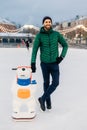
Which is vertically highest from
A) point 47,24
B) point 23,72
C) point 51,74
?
point 47,24

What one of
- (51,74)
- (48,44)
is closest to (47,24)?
(48,44)

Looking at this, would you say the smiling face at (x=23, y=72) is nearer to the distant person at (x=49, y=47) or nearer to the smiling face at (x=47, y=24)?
the distant person at (x=49, y=47)

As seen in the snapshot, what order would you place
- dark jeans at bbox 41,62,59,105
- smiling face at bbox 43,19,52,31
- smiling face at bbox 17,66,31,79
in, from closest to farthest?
smiling face at bbox 17,66,31,79, smiling face at bbox 43,19,52,31, dark jeans at bbox 41,62,59,105

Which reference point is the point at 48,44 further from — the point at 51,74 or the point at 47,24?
the point at 51,74

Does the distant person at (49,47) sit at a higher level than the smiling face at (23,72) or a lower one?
higher

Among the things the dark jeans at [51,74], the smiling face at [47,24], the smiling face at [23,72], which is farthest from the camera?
the dark jeans at [51,74]

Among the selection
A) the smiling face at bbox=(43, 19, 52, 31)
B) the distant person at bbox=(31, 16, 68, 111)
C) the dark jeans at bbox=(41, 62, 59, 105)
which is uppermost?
the smiling face at bbox=(43, 19, 52, 31)

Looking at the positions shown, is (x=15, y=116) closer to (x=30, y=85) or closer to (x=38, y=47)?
(x=30, y=85)

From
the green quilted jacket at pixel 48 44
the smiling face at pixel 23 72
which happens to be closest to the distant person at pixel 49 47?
the green quilted jacket at pixel 48 44

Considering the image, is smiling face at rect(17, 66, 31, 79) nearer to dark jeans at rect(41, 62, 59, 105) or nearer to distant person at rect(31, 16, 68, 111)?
distant person at rect(31, 16, 68, 111)

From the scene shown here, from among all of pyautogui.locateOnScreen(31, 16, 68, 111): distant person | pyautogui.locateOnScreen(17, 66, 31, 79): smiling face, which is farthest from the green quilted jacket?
pyautogui.locateOnScreen(17, 66, 31, 79): smiling face

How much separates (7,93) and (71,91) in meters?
1.09

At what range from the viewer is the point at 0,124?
400cm

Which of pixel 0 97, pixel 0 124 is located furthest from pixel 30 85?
pixel 0 97
